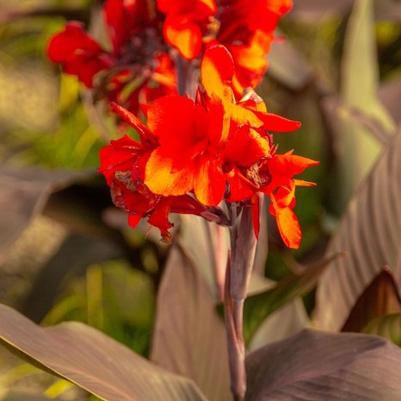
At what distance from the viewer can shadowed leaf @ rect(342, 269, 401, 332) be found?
0.64 meters

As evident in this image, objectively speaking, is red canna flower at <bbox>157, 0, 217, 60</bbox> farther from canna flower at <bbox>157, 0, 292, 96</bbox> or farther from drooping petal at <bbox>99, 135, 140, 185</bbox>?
drooping petal at <bbox>99, 135, 140, 185</bbox>

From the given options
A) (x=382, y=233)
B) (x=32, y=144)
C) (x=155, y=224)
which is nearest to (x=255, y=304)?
(x=382, y=233)

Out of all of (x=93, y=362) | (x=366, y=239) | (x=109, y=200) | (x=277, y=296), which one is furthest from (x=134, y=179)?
(x=109, y=200)

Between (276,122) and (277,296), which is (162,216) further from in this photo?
(277,296)

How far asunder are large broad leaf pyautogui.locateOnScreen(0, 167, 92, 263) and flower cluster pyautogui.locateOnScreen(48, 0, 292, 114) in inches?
6.2

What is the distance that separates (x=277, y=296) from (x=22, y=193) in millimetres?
262

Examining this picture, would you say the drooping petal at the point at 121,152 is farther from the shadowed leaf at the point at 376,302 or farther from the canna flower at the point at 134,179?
the shadowed leaf at the point at 376,302

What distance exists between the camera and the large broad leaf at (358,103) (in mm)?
994

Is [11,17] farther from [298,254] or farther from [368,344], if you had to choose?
[368,344]

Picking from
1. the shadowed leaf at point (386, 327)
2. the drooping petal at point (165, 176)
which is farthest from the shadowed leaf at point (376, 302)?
the drooping petal at point (165, 176)

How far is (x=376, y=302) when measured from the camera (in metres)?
0.66

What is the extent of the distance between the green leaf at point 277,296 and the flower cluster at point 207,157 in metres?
0.20

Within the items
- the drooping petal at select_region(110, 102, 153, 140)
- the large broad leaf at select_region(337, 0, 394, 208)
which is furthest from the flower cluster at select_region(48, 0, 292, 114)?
the large broad leaf at select_region(337, 0, 394, 208)

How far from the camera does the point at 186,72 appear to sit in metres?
0.63
